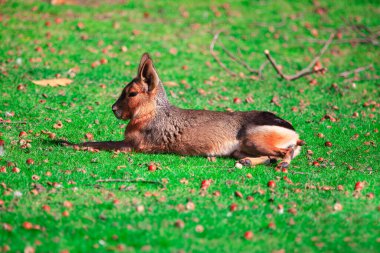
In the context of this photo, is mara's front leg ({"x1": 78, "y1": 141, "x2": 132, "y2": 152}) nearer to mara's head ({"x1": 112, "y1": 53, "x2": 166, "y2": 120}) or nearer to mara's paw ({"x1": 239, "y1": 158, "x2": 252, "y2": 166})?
mara's head ({"x1": 112, "y1": 53, "x2": 166, "y2": 120})

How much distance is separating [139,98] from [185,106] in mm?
2179

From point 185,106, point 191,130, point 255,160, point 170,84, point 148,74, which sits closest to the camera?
point 255,160

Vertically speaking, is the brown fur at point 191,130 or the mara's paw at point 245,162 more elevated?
the brown fur at point 191,130

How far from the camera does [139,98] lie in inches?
321

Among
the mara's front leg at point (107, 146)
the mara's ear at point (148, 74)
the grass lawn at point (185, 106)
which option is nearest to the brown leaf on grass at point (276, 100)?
the grass lawn at point (185, 106)

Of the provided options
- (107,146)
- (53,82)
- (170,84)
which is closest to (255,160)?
(107,146)

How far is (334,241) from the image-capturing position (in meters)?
5.47

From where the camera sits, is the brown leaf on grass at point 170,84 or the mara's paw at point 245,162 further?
the brown leaf on grass at point 170,84

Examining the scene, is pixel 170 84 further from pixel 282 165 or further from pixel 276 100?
pixel 282 165

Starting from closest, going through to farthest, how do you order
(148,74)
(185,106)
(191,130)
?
(191,130)
(148,74)
(185,106)

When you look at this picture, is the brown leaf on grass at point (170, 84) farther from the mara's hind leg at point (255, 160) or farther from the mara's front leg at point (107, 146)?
the mara's hind leg at point (255, 160)

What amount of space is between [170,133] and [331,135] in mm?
2562

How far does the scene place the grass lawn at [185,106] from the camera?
Result: 5.58 meters

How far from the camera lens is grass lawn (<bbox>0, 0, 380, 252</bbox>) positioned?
5.58 m
